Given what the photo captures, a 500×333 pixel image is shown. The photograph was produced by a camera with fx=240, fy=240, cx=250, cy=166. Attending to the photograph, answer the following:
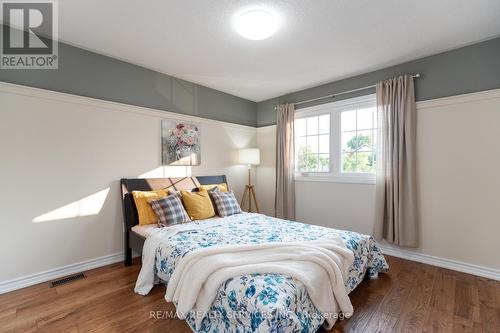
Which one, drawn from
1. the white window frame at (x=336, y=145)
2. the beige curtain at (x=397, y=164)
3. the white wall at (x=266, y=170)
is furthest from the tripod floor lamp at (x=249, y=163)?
the beige curtain at (x=397, y=164)

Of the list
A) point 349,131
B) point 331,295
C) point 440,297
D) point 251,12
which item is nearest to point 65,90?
point 251,12

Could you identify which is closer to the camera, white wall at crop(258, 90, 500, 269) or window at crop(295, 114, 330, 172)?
white wall at crop(258, 90, 500, 269)

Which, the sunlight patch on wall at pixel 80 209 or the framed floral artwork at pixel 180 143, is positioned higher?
the framed floral artwork at pixel 180 143

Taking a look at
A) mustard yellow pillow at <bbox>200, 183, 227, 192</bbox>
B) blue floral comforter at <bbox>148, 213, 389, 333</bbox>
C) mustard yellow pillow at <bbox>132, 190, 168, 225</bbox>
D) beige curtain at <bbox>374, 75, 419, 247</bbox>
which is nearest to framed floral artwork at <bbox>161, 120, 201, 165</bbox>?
mustard yellow pillow at <bbox>200, 183, 227, 192</bbox>

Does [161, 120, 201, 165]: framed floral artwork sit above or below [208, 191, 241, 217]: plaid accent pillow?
above

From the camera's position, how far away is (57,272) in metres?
2.61

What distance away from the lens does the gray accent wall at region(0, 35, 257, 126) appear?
8.49 feet

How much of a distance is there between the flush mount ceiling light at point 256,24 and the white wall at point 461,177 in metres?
A: 2.16

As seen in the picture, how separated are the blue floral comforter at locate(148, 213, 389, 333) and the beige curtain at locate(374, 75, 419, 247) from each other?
0.77 metres

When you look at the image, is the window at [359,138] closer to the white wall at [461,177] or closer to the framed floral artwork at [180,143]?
the white wall at [461,177]

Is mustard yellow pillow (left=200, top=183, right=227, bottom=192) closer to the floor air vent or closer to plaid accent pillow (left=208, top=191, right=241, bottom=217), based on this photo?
plaid accent pillow (left=208, top=191, right=241, bottom=217)

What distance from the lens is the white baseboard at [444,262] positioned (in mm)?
2603

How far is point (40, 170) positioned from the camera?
2.50 meters

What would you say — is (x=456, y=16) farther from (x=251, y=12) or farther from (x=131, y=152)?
(x=131, y=152)
